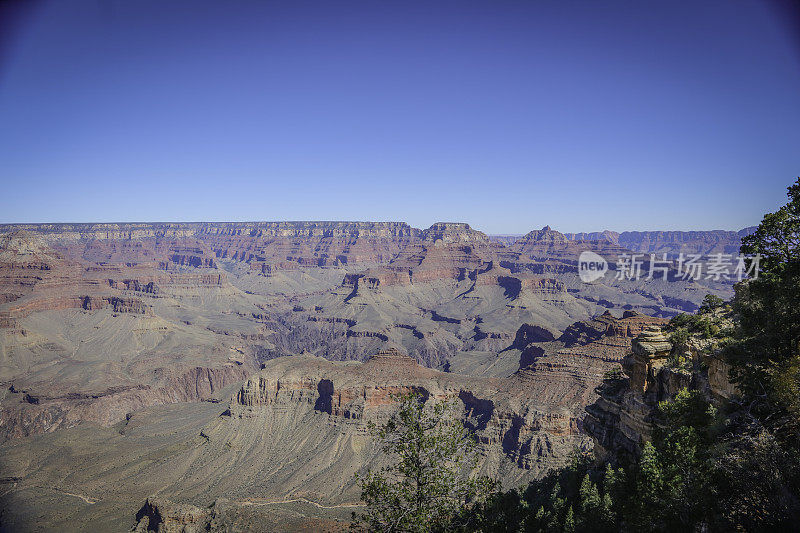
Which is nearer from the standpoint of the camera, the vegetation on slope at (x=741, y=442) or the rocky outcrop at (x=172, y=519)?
the vegetation on slope at (x=741, y=442)

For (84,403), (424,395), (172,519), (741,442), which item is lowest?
(84,403)

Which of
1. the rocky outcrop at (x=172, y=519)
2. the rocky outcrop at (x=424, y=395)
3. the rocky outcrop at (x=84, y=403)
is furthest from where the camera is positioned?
the rocky outcrop at (x=84, y=403)

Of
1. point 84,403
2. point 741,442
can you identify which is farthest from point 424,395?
point 84,403

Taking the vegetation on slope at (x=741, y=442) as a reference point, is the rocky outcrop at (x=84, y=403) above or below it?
below

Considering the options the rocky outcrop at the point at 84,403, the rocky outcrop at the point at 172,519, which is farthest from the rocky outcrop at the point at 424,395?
the rocky outcrop at the point at 84,403

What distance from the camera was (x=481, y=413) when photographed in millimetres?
79875

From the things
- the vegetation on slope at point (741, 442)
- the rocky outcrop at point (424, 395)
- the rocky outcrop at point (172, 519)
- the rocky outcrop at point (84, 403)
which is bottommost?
the rocky outcrop at point (84, 403)

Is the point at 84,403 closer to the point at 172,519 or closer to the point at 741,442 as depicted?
the point at 172,519

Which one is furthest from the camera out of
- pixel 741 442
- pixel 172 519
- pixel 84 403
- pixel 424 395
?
pixel 84 403

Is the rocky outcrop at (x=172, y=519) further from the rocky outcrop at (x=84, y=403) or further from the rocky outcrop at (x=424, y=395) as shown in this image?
the rocky outcrop at (x=84, y=403)

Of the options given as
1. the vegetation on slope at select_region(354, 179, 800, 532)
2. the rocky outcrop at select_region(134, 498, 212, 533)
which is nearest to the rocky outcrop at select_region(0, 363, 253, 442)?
the rocky outcrop at select_region(134, 498, 212, 533)

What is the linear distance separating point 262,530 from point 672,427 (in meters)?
43.8

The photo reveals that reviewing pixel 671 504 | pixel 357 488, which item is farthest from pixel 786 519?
pixel 357 488

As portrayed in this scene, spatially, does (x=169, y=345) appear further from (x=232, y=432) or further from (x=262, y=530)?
(x=262, y=530)
